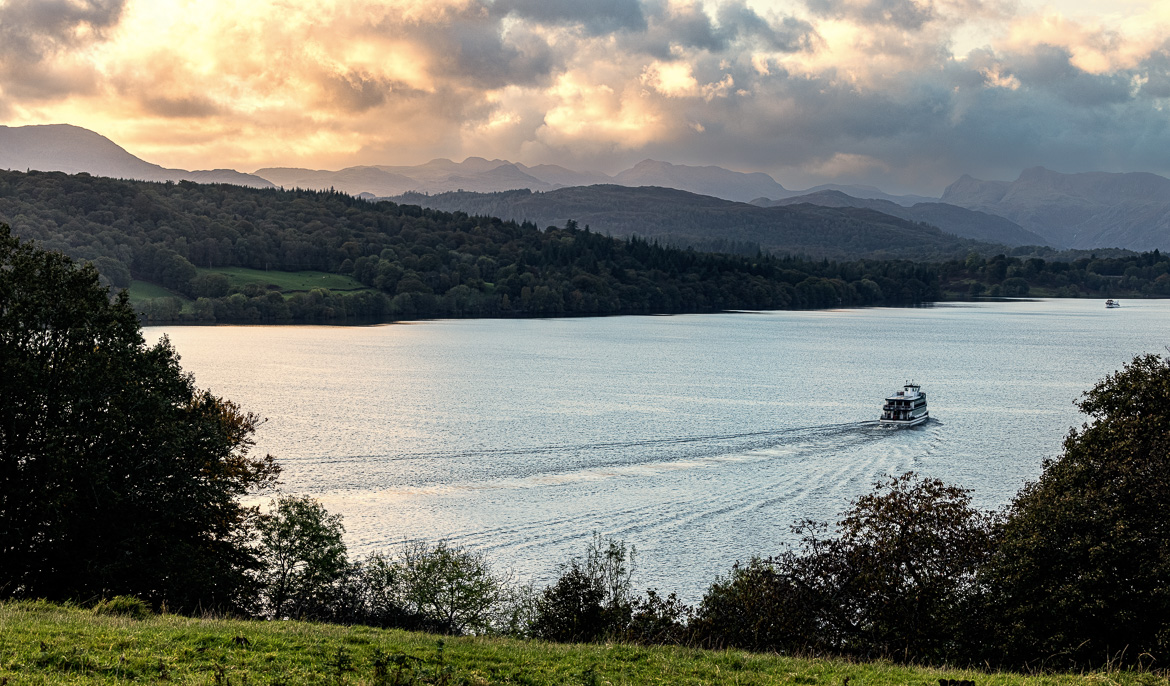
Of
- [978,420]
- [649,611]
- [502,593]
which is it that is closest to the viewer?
[649,611]

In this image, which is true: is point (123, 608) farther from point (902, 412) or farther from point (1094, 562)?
point (902, 412)

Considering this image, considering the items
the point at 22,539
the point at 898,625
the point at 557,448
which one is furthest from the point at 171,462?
the point at 557,448

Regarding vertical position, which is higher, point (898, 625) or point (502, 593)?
point (898, 625)

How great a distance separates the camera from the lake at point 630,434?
49.2 metres

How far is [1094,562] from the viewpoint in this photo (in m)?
23.3

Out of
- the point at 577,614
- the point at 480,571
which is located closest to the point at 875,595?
the point at 577,614

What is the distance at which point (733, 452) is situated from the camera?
69.5 metres

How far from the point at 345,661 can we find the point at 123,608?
28.8 feet

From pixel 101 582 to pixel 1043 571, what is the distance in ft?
92.4

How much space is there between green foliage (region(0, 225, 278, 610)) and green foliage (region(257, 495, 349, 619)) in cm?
165

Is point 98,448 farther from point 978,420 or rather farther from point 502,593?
point 978,420

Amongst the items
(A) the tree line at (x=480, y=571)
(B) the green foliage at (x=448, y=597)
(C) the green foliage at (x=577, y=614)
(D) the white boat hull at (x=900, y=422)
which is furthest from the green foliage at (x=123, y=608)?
(D) the white boat hull at (x=900, y=422)

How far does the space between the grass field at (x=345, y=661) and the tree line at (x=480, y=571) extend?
4.95m

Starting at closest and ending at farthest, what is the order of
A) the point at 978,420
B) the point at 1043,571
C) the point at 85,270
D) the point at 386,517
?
1. the point at 1043,571
2. the point at 85,270
3. the point at 386,517
4. the point at 978,420
